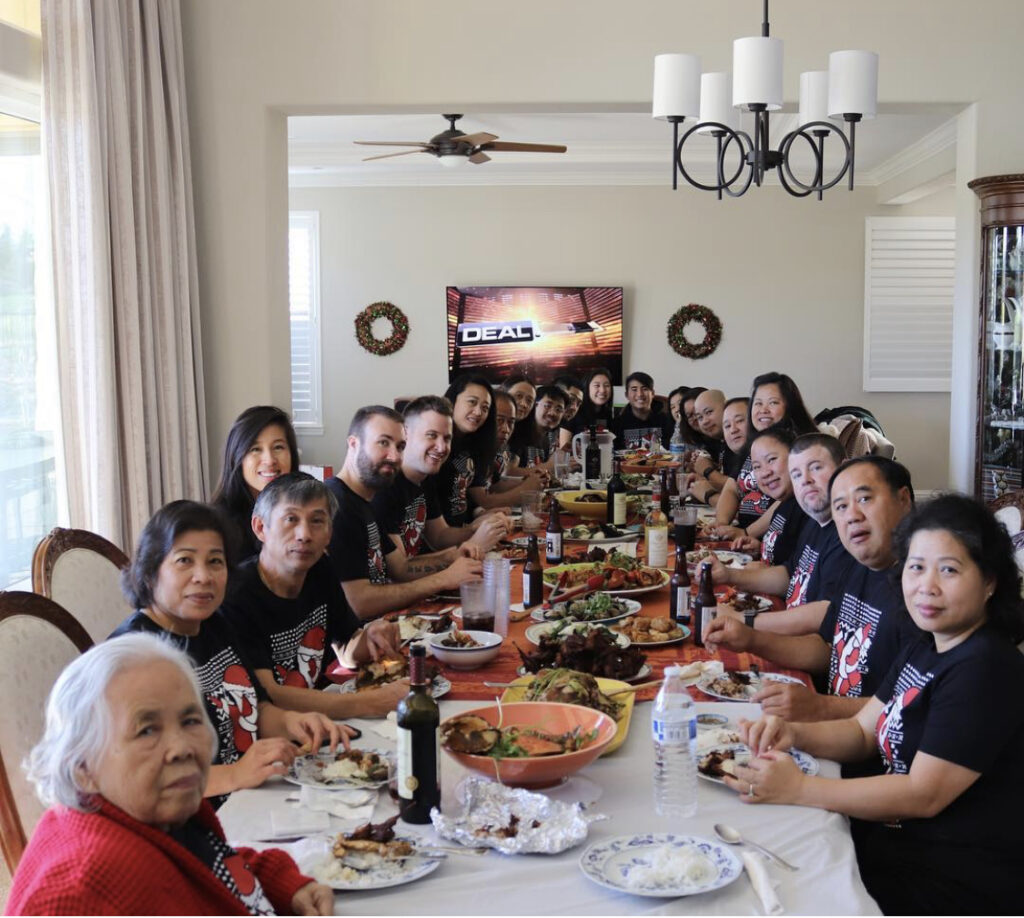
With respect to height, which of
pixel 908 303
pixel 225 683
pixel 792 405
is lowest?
pixel 225 683

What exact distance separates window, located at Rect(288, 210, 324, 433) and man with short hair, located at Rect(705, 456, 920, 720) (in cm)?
771

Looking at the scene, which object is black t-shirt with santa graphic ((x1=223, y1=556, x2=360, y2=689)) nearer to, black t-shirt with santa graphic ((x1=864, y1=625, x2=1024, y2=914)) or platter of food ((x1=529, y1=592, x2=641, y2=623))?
platter of food ((x1=529, y1=592, x2=641, y2=623))

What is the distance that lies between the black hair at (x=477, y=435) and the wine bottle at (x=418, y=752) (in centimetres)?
321

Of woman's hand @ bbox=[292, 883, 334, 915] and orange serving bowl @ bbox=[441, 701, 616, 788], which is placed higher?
orange serving bowl @ bbox=[441, 701, 616, 788]

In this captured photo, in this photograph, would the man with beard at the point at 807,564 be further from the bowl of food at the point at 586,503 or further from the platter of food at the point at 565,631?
the bowl of food at the point at 586,503

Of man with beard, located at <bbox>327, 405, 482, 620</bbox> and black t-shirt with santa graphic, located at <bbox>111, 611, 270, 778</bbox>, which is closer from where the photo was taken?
black t-shirt with santa graphic, located at <bbox>111, 611, 270, 778</bbox>

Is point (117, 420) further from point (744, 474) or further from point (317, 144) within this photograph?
point (317, 144)

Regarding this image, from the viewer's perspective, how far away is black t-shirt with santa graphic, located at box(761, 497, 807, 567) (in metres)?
3.83

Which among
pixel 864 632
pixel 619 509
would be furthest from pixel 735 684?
pixel 619 509

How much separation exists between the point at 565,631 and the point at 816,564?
2.66 feet

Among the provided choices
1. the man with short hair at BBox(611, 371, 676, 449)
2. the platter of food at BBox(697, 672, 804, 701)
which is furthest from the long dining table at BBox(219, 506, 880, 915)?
the man with short hair at BBox(611, 371, 676, 449)

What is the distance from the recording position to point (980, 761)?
5.81ft

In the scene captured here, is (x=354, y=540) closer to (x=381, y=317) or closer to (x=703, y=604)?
(x=703, y=604)

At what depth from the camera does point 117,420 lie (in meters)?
4.21
